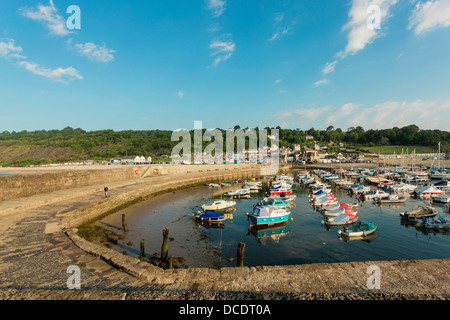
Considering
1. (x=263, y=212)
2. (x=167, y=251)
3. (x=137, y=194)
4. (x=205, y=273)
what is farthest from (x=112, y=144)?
(x=205, y=273)

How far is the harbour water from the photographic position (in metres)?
12.2

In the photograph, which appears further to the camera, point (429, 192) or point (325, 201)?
point (429, 192)

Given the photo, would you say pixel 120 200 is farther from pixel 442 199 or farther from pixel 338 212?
pixel 442 199

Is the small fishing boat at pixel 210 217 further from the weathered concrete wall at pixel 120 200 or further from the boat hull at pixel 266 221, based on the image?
the weathered concrete wall at pixel 120 200

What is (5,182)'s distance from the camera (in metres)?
15.4

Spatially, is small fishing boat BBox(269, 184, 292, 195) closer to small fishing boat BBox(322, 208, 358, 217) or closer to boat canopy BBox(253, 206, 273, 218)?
small fishing boat BBox(322, 208, 358, 217)

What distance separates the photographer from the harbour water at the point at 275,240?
481 inches

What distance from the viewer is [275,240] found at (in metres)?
15.0

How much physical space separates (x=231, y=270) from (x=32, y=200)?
17.5 m

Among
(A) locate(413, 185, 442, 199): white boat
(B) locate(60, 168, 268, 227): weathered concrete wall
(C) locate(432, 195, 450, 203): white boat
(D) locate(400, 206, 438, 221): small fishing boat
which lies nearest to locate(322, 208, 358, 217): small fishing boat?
(D) locate(400, 206, 438, 221): small fishing boat

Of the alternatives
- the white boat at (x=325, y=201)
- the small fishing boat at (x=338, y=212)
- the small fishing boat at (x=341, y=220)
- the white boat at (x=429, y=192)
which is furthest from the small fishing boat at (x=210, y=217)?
the white boat at (x=429, y=192)
